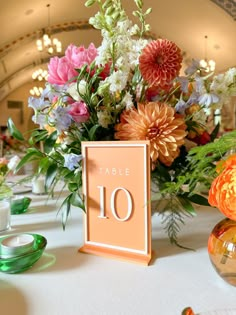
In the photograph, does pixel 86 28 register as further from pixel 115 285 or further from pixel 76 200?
pixel 115 285

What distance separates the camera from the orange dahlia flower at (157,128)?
54 centimetres

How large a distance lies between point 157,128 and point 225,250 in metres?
0.24

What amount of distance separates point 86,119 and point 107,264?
0.29 m

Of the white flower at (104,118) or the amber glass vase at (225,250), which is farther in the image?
the white flower at (104,118)

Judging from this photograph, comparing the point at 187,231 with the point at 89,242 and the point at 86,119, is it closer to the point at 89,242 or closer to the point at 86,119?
the point at 89,242

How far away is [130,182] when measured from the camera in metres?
0.55

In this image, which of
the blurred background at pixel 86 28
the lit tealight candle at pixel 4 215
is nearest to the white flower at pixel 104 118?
the lit tealight candle at pixel 4 215

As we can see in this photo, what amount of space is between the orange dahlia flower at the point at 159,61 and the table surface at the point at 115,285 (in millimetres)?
346

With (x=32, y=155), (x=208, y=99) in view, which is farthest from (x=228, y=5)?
(x=32, y=155)

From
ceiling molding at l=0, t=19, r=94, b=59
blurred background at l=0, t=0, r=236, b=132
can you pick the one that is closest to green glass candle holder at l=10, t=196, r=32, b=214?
blurred background at l=0, t=0, r=236, b=132

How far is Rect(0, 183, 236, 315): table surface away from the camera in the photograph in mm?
398

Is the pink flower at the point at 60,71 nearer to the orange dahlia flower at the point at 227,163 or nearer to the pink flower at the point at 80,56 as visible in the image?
the pink flower at the point at 80,56

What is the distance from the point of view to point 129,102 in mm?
566

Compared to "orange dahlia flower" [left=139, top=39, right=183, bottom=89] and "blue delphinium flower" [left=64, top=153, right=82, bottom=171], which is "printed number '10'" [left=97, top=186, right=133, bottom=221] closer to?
"blue delphinium flower" [left=64, top=153, right=82, bottom=171]
